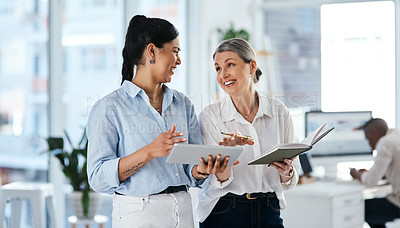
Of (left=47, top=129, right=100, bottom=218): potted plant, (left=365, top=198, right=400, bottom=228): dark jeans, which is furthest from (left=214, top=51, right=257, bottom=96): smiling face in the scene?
(left=365, top=198, right=400, bottom=228): dark jeans

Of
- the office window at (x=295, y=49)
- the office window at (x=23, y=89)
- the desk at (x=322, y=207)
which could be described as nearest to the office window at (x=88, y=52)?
the office window at (x=23, y=89)

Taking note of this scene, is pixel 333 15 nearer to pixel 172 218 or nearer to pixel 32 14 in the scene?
pixel 32 14

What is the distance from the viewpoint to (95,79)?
14.1 feet

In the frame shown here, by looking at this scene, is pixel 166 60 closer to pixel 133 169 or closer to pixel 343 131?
pixel 133 169

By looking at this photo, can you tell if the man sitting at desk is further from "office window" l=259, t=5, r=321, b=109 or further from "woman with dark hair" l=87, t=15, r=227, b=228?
"woman with dark hair" l=87, t=15, r=227, b=228

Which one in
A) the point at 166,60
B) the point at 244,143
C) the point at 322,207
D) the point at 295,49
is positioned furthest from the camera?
the point at 295,49

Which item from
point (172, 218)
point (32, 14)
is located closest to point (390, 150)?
point (172, 218)

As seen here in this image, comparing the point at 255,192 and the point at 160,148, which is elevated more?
the point at 160,148

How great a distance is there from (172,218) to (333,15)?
456 centimetres

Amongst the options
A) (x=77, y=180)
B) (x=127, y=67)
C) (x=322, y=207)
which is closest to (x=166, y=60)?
(x=127, y=67)

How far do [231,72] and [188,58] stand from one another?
3462 mm

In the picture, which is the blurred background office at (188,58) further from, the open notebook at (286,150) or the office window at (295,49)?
the open notebook at (286,150)

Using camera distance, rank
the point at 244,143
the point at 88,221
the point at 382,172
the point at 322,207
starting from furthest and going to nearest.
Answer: the point at 382,172 < the point at 322,207 < the point at 88,221 < the point at 244,143

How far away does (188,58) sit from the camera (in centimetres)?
553
